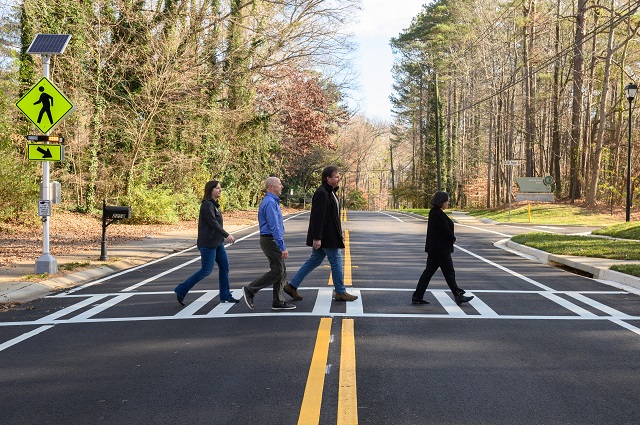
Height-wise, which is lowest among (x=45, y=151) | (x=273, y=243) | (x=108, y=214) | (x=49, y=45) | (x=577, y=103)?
(x=273, y=243)

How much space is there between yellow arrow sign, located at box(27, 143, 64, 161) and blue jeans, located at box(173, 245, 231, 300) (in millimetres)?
4759

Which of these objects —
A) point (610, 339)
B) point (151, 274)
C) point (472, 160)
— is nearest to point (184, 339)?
point (610, 339)

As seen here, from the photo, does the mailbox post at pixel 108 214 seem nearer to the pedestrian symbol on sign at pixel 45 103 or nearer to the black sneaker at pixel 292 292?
the pedestrian symbol on sign at pixel 45 103

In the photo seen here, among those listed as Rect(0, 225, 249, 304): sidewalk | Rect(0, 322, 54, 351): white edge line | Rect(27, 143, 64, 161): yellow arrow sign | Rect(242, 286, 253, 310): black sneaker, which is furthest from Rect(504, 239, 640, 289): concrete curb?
Rect(27, 143, 64, 161): yellow arrow sign

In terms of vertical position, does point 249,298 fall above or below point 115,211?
below

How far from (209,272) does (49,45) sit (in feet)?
20.6

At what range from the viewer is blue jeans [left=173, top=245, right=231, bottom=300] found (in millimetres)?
9188

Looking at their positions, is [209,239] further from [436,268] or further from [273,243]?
[436,268]

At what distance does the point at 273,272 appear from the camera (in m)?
8.70

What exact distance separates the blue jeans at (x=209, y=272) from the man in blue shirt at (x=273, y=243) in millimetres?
551

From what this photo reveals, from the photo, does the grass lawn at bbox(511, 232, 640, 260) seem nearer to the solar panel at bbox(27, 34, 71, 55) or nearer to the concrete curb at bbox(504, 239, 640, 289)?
the concrete curb at bbox(504, 239, 640, 289)

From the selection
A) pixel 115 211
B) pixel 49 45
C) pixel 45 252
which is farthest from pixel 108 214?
pixel 49 45

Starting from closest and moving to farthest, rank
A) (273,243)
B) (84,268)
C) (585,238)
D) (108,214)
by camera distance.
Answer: (273,243) → (84,268) → (108,214) → (585,238)

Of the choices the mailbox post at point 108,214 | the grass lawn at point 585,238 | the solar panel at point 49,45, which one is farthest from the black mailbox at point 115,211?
the grass lawn at point 585,238
